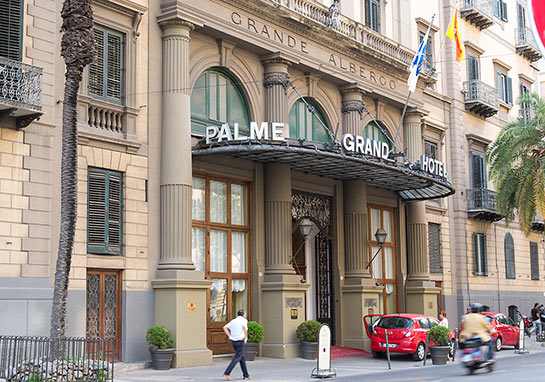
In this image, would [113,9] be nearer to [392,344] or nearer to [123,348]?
[123,348]

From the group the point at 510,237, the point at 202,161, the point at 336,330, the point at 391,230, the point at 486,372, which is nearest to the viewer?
the point at 486,372

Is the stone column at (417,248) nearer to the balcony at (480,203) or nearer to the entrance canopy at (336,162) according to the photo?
the entrance canopy at (336,162)

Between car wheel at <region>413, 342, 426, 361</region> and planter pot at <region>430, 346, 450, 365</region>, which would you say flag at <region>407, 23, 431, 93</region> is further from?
planter pot at <region>430, 346, 450, 365</region>

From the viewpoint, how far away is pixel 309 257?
98.5 feet

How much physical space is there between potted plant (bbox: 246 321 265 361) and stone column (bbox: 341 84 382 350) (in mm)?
6626

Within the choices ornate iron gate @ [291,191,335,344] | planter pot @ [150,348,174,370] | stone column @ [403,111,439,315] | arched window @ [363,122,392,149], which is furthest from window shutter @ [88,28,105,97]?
stone column @ [403,111,439,315]

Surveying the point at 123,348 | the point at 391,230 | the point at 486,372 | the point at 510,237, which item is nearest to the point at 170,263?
the point at 123,348

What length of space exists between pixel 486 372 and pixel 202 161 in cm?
1087

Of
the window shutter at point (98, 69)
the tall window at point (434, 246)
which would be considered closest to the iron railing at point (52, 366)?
the window shutter at point (98, 69)

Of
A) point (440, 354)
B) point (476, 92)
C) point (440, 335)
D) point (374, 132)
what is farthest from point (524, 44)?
point (440, 354)

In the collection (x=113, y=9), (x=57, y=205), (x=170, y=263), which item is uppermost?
(x=113, y=9)

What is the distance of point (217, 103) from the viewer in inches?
984

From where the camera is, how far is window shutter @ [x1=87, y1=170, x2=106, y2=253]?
20.1 meters

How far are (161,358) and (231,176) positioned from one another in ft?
23.9
